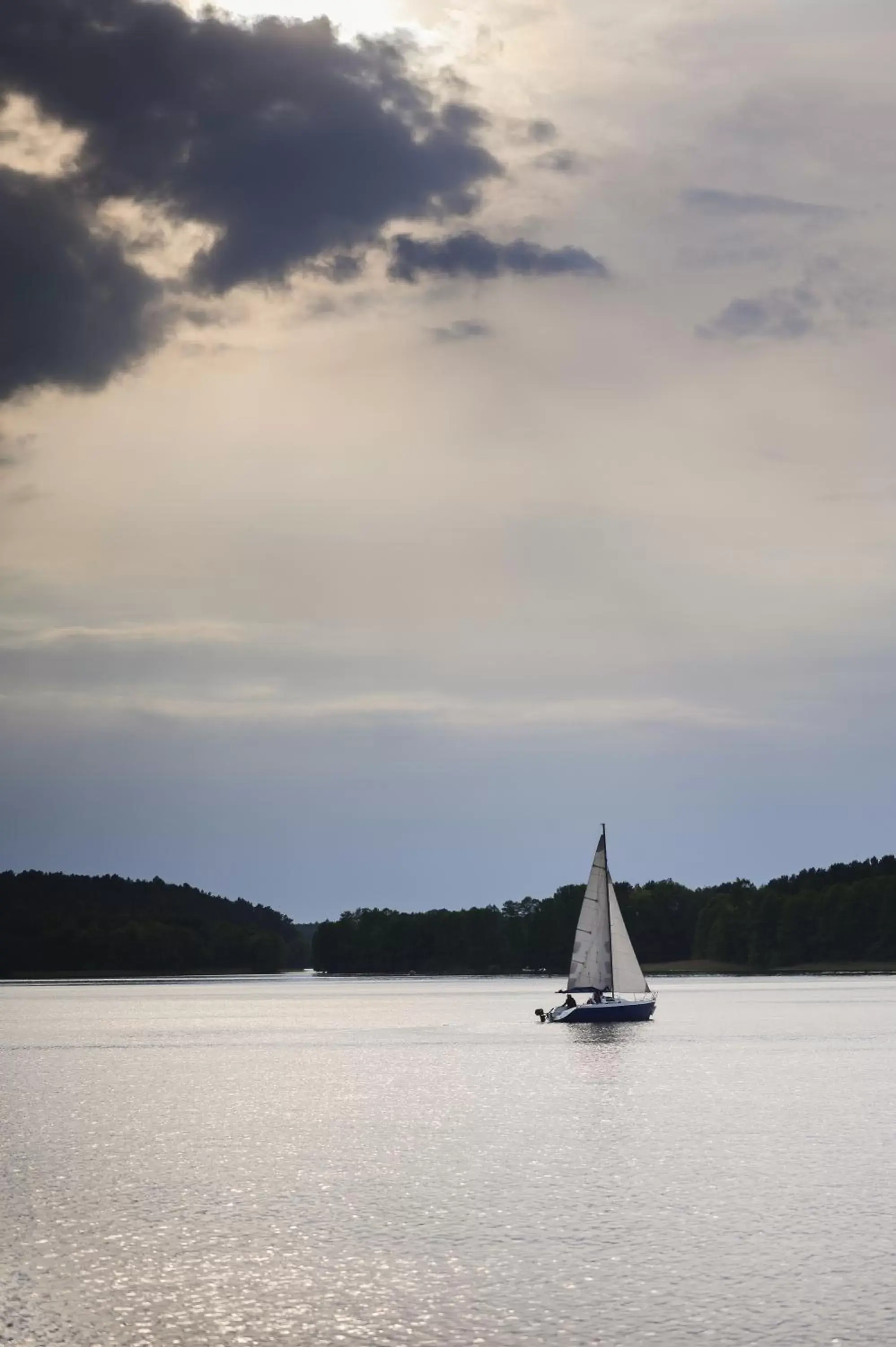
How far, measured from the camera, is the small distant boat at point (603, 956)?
5197 inches

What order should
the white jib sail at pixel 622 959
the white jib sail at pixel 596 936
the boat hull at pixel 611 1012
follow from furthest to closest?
the boat hull at pixel 611 1012 → the white jib sail at pixel 622 959 → the white jib sail at pixel 596 936

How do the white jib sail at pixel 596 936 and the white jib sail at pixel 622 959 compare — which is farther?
the white jib sail at pixel 622 959

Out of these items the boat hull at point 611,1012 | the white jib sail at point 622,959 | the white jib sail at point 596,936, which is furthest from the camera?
the boat hull at point 611,1012

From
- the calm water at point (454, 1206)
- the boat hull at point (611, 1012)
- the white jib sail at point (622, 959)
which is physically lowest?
the calm water at point (454, 1206)

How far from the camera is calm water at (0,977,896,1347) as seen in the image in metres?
37.7

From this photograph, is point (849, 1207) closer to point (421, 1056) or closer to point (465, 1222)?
point (465, 1222)

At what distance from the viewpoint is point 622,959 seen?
5335 inches

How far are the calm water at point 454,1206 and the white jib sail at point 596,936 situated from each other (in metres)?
22.0

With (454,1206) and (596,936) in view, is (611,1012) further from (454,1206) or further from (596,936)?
(454,1206)

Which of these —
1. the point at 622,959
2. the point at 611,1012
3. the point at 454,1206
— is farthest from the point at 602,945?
the point at 454,1206

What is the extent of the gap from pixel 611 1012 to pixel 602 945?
988 centimetres

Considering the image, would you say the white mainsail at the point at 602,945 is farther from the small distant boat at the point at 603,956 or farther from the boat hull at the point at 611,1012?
the boat hull at the point at 611,1012

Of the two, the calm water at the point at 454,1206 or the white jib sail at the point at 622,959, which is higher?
the white jib sail at the point at 622,959

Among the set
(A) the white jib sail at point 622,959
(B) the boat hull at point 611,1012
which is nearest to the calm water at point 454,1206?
(A) the white jib sail at point 622,959
